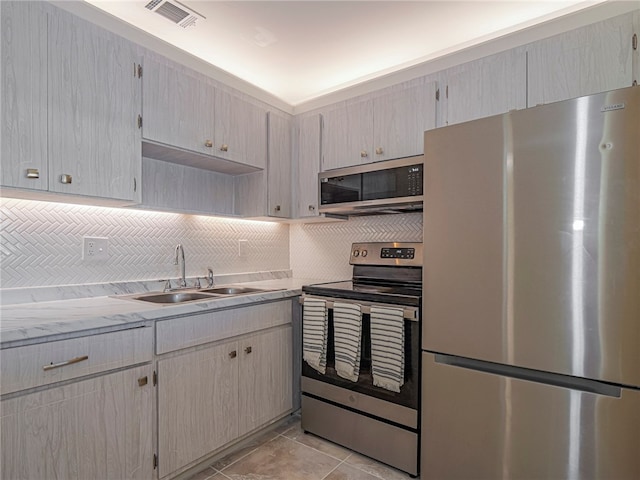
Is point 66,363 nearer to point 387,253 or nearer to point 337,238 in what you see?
point 387,253

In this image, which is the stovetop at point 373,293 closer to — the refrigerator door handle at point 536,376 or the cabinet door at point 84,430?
the refrigerator door handle at point 536,376

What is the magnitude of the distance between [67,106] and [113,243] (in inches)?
29.9

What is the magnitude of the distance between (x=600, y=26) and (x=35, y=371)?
2697 mm

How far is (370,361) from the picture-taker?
1955mm

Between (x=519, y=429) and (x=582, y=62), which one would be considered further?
(x=582, y=62)

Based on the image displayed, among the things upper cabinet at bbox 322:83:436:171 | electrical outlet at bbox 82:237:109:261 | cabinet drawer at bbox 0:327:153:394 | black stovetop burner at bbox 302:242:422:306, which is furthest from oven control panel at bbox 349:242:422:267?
electrical outlet at bbox 82:237:109:261

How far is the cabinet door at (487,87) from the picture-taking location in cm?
184

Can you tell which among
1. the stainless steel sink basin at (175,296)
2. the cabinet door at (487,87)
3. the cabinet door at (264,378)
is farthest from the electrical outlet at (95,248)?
the cabinet door at (487,87)

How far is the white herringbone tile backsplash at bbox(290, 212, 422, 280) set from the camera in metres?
2.53

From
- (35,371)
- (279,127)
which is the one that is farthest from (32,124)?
(279,127)

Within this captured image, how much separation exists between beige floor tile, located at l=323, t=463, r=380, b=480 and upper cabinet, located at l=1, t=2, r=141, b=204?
1753 millimetres

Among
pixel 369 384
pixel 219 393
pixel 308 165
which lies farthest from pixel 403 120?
pixel 219 393

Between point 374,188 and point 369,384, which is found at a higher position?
point 374,188

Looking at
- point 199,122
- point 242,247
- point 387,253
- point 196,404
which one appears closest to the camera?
point 196,404
